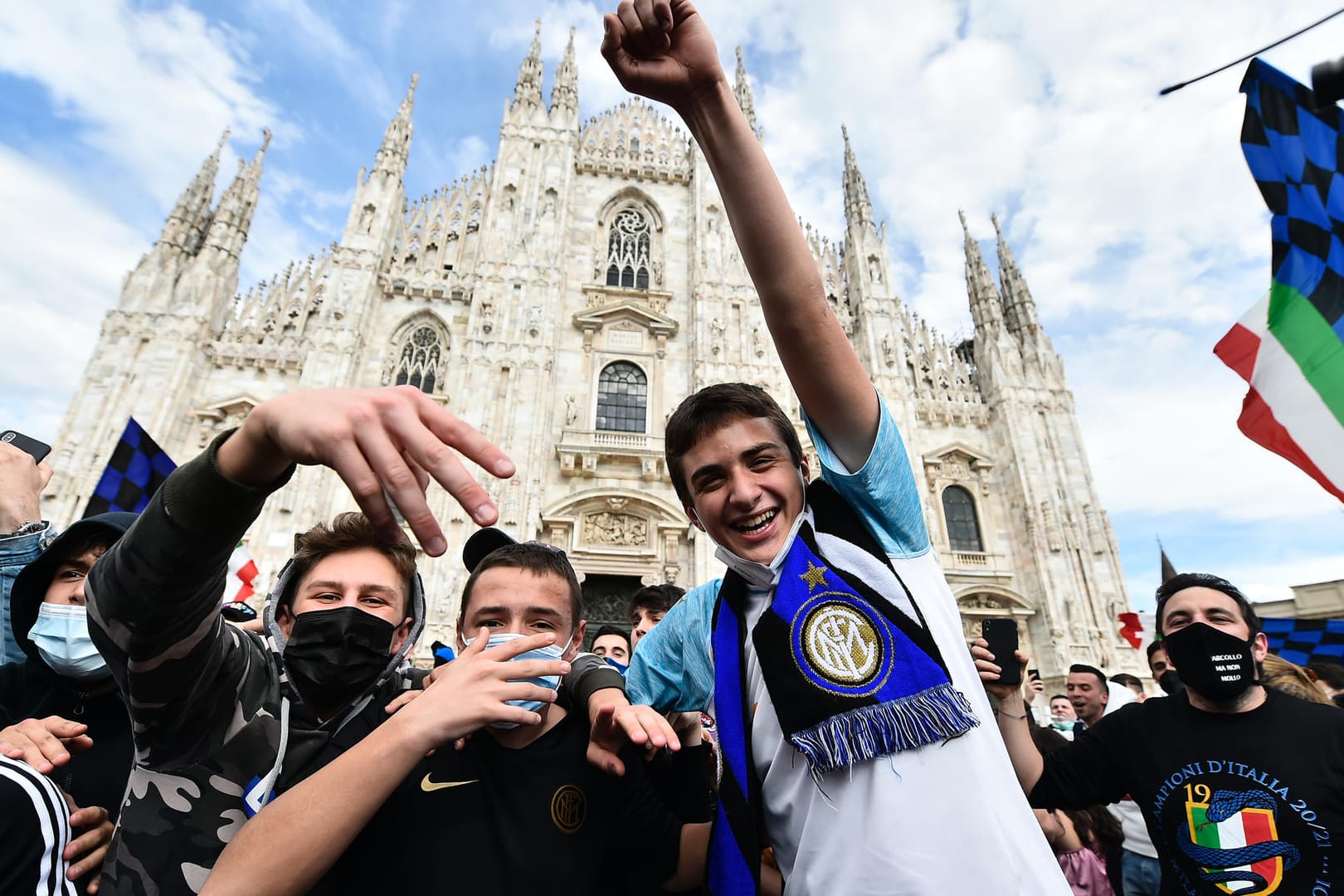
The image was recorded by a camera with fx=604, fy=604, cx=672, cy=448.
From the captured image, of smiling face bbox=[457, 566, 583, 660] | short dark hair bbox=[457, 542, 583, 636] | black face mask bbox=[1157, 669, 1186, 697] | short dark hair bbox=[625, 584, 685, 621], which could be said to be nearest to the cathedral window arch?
short dark hair bbox=[625, 584, 685, 621]

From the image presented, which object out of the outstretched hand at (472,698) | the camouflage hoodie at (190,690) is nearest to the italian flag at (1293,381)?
the outstretched hand at (472,698)

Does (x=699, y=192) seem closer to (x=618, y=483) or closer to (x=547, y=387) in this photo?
(x=547, y=387)

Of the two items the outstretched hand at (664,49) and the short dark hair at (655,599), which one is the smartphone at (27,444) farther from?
the short dark hair at (655,599)

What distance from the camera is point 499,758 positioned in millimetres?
1557

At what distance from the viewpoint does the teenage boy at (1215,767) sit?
5.88 feet

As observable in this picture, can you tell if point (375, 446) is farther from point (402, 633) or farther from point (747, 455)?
point (402, 633)

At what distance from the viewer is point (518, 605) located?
170 centimetres

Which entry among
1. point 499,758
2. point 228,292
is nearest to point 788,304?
point 499,758

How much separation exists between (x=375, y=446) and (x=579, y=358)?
14.7 metres

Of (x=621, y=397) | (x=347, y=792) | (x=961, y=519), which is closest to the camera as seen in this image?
(x=347, y=792)

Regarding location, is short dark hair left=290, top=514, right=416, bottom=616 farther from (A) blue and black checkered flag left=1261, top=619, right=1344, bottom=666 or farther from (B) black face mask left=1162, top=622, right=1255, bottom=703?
(A) blue and black checkered flag left=1261, top=619, right=1344, bottom=666

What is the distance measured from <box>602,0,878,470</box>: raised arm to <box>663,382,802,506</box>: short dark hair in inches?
7.8

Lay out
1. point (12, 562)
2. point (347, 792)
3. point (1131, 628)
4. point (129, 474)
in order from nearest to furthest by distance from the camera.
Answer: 1. point (347, 792)
2. point (12, 562)
3. point (129, 474)
4. point (1131, 628)

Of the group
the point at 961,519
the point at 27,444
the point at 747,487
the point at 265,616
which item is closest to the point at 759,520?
the point at 747,487
